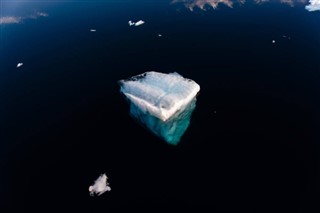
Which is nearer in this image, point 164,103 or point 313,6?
point 164,103

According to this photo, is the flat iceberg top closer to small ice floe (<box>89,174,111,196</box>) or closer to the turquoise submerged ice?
the turquoise submerged ice

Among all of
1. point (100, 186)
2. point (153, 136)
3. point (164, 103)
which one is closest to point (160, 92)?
point (164, 103)

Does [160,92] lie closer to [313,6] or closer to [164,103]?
[164,103]

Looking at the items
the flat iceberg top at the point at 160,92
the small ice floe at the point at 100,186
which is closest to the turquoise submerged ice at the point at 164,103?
the flat iceberg top at the point at 160,92

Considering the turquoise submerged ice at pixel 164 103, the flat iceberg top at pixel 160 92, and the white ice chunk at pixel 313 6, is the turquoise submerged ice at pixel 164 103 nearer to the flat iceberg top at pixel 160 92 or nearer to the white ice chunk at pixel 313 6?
the flat iceberg top at pixel 160 92

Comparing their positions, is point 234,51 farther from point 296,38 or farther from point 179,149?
point 179,149

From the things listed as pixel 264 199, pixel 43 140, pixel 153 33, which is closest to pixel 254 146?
pixel 264 199

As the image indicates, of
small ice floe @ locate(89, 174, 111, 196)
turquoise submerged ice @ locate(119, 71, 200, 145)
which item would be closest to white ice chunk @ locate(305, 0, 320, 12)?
turquoise submerged ice @ locate(119, 71, 200, 145)
